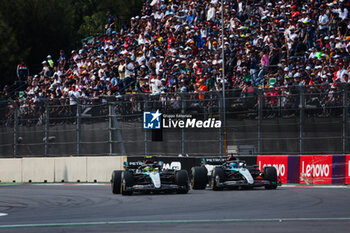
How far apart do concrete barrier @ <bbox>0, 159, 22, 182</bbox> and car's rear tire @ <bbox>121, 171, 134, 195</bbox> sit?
9.81 metres

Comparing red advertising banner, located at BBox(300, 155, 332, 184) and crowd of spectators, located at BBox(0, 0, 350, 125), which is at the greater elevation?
crowd of spectators, located at BBox(0, 0, 350, 125)

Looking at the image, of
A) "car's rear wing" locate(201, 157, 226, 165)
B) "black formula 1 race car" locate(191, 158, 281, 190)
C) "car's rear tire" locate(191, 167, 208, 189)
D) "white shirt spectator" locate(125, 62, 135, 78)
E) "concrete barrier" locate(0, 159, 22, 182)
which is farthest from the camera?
"white shirt spectator" locate(125, 62, 135, 78)

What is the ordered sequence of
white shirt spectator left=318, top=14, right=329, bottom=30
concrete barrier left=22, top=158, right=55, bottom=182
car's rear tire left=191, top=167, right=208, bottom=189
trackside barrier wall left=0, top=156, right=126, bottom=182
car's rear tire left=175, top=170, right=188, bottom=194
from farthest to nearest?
1. concrete barrier left=22, top=158, right=55, bottom=182
2. white shirt spectator left=318, top=14, right=329, bottom=30
3. trackside barrier wall left=0, top=156, right=126, bottom=182
4. car's rear tire left=191, top=167, right=208, bottom=189
5. car's rear tire left=175, top=170, right=188, bottom=194

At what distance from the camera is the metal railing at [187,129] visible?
1920 centimetres

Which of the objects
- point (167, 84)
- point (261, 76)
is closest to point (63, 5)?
point (167, 84)

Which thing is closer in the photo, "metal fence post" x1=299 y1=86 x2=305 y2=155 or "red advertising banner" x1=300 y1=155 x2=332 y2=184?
"metal fence post" x1=299 y1=86 x2=305 y2=155

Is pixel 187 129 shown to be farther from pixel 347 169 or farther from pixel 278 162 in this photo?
pixel 347 169

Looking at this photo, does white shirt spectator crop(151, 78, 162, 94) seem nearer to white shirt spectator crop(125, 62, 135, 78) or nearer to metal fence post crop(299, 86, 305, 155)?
white shirt spectator crop(125, 62, 135, 78)

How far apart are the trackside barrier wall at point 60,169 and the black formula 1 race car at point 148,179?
214 inches

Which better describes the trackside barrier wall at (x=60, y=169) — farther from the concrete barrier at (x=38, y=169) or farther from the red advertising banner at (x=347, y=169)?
the red advertising banner at (x=347, y=169)

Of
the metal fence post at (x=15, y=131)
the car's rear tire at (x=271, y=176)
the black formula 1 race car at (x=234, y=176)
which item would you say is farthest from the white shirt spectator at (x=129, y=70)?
the car's rear tire at (x=271, y=176)

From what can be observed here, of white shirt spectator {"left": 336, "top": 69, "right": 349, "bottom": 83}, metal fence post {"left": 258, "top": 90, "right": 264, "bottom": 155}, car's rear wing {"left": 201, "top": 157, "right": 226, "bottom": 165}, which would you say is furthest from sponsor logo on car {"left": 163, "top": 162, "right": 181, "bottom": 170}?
white shirt spectator {"left": 336, "top": 69, "right": 349, "bottom": 83}

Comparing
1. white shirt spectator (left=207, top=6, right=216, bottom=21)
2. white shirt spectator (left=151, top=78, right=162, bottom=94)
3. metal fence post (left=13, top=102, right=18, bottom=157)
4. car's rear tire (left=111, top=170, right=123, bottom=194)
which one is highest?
white shirt spectator (left=207, top=6, right=216, bottom=21)

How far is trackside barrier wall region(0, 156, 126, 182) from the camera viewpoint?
78.3 feet
